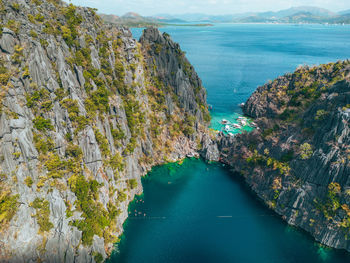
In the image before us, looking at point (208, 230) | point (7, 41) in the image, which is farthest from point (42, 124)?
point (208, 230)

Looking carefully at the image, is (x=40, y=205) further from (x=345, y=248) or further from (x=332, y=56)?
(x=332, y=56)

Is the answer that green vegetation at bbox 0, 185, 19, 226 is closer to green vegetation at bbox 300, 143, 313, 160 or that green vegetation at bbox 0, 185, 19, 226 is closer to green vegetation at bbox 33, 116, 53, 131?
green vegetation at bbox 33, 116, 53, 131

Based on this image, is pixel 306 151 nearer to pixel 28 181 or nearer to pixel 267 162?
pixel 267 162

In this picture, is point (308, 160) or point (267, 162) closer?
point (308, 160)

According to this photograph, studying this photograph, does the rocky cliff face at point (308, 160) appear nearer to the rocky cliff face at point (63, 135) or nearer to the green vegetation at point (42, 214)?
the rocky cliff face at point (63, 135)

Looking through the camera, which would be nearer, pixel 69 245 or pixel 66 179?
pixel 69 245

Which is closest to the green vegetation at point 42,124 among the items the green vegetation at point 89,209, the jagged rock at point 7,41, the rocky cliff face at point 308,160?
the green vegetation at point 89,209

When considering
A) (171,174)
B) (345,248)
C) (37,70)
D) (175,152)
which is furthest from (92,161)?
(345,248)
